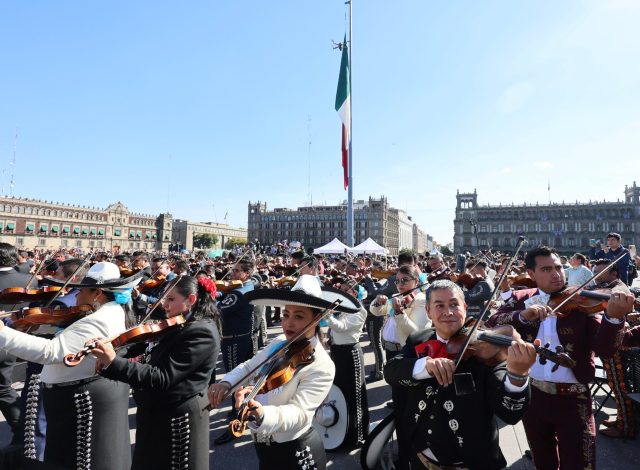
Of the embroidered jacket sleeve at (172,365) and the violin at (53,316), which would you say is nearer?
the embroidered jacket sleeve at (172,365)

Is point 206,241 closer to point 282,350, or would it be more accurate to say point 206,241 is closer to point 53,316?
point 53,316

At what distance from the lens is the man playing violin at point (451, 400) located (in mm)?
1796

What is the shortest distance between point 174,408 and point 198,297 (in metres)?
0.83

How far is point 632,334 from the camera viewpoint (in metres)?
3.64

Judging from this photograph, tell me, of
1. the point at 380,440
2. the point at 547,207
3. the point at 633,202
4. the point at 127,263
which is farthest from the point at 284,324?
the point at 633,202

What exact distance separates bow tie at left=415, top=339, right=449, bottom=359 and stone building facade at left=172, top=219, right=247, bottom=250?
137608 millimetres

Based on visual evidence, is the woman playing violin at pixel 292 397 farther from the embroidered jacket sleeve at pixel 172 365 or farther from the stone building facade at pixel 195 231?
the stone building facade at pixel 195 231

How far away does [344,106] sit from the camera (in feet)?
63.1

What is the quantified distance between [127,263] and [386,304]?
24.9ft

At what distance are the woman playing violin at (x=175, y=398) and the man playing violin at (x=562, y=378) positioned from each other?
2.43m

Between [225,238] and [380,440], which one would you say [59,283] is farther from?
[225,238]

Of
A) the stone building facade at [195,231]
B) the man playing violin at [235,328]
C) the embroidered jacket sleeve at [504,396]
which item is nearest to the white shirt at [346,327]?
the man playing violin at [235,328]

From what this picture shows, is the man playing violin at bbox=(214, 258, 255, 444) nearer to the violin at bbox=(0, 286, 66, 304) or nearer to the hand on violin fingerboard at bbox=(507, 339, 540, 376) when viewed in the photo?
the violin at bbox=(0, 286, 66, 304)

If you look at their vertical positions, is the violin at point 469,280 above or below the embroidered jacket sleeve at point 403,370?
above
